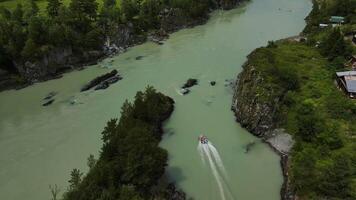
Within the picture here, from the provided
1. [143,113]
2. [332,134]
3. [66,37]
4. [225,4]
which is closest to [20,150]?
[143,113]

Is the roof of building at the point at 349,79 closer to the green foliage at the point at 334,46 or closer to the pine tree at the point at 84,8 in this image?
the green foliage at the point at 334,46

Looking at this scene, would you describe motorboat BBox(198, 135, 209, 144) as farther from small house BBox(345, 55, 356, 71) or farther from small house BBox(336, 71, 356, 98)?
small house BBox(345, 55, 356, 71)

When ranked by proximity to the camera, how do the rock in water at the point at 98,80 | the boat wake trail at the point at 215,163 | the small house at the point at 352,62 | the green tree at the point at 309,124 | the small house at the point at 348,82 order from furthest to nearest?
the rock in water at the point at 98,80 < the small house at the point at 352,62 < the small house at the point at 348,82 < the green tree at the point at 309,124 < the boat wake trail at the point at 215,163

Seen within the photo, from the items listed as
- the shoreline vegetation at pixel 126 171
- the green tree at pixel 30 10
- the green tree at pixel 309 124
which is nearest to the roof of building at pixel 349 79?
the green tree at pixel 309 124

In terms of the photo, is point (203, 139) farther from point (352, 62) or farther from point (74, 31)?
point (74, 31)

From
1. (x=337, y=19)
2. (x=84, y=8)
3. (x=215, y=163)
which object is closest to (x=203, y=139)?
(x=215, y=163)

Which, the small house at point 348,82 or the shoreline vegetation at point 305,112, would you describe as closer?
the shoreline vegetation at point 305,112

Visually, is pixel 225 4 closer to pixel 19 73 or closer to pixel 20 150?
pixel 19 73

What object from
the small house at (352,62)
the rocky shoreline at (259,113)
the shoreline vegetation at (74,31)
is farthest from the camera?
the shoreline vegetation at (74,31)
